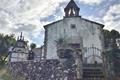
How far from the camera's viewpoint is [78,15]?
23547 mm

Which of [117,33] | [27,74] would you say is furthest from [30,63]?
[117,33]

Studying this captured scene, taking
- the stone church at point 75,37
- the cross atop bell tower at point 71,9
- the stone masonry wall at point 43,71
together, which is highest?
the cross atop bell tower at point 71,9

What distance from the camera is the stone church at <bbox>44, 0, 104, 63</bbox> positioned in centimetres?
2118

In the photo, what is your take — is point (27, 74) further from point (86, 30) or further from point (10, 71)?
point (86, 30)

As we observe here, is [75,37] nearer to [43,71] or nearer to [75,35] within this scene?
[75,35]

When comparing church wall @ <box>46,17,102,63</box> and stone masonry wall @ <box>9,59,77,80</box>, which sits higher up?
church wall @ <box>46,17,102,63</box>

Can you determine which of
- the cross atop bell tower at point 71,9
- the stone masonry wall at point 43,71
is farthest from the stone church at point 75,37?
the stone masonry wall at point 43,71

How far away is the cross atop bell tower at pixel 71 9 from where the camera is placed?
927 inches

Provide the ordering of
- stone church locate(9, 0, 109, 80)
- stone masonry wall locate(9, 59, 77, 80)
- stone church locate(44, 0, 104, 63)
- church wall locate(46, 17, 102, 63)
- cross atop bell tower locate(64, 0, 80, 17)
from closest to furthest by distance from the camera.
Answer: stone masonry wall locate(9, 59, 77, 80) < stone church locate(9, 0, 109, 80) < stone church locate(44, 0, 104, 63) < church wall locate(46, 17, 102, 63) < cross atop bell tower locate(64, 0, 80, 17)

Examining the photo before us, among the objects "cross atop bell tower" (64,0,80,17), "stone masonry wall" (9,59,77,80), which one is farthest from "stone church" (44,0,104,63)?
"stone masonry wall" (9,59,77,80)

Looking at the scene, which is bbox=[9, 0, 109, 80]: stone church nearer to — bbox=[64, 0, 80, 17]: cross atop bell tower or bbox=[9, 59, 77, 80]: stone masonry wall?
bbox=[64, 0, 80, 17]: cross atop bell tower

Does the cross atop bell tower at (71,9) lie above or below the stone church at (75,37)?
above

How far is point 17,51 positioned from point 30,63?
9414mm

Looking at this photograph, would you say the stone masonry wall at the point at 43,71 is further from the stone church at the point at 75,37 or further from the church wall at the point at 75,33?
the church wall at the point at 75,33
